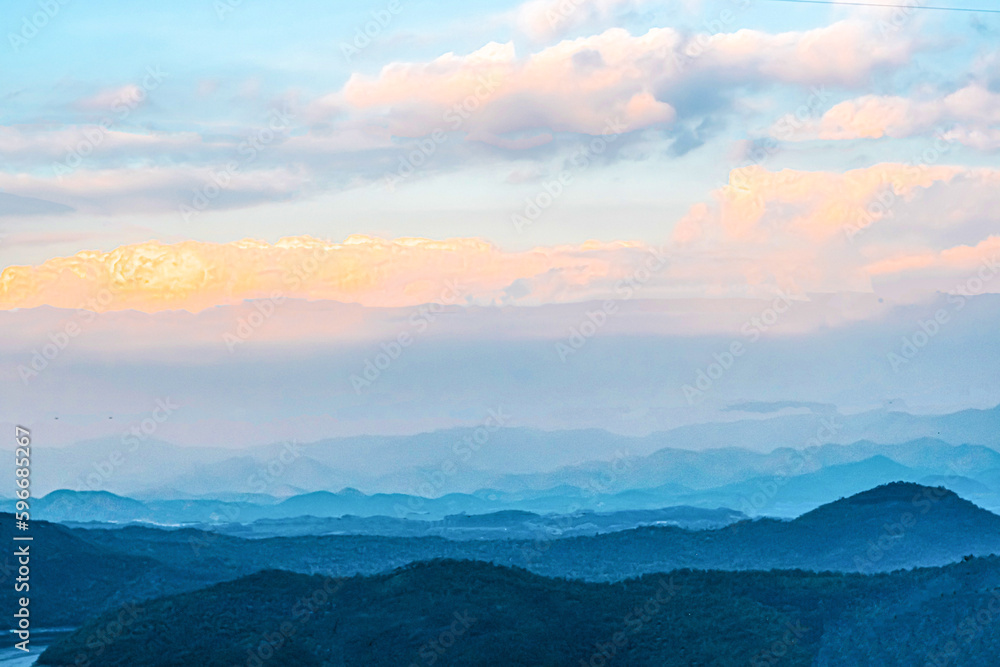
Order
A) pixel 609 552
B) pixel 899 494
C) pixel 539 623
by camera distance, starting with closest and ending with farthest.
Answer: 1. pixel 539 623
2. pixel 609 552
3. pixel 899 494

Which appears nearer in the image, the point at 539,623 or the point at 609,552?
the point at 539,623

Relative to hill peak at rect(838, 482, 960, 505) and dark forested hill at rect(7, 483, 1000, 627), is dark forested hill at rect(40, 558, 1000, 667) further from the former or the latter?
hill peak at rect(838, 482, 960, 505)

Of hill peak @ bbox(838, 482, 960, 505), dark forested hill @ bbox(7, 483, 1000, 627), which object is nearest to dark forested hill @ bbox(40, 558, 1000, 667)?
dark forested hill @ bbox(7, 483, 1000, 627)

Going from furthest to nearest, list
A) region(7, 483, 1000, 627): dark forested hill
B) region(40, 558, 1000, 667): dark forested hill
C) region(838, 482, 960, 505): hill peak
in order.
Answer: region(838, 482, 960, 505): hill peak < region(7, 483, 1000, 627): dark forested hill < region(40, 558, 1000, 667): dark forested hill

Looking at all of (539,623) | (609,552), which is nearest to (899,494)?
(609,552)

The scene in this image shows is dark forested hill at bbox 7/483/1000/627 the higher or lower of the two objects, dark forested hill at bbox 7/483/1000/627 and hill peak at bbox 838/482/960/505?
the lower

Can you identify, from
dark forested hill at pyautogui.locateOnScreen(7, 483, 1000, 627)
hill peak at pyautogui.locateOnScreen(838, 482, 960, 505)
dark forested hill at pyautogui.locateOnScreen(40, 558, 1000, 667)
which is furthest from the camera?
hill peak at pyautogui.locateOnScreen(838, 482, 960, 505)

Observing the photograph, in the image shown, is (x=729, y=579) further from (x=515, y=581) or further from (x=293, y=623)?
(x=293, y=623)

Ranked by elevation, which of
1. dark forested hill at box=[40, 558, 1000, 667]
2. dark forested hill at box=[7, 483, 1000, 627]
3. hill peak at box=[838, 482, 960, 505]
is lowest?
dark forested hill at box=[40, 558, 1000, 667]

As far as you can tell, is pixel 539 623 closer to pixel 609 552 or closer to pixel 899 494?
pixel 609 552
